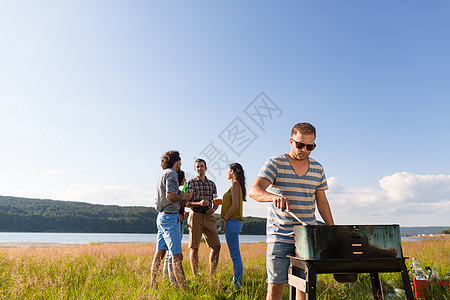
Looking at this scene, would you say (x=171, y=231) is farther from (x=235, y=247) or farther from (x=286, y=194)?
(x=286, y=194)

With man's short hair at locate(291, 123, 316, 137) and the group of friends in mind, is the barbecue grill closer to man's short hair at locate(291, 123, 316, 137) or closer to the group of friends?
the group of friends

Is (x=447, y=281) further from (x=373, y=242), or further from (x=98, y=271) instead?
(x=98, y=271)

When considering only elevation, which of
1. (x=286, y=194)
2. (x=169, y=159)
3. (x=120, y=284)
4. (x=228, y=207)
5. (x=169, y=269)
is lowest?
(x=120, y=284)

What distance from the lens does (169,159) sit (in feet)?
16.0

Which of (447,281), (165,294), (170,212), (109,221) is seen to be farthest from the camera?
(109,221)

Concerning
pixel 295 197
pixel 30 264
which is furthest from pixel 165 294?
pixel 30 264

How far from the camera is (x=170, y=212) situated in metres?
4.58

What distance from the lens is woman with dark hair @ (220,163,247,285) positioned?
510 centimetres

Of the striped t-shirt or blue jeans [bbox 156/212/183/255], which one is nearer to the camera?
the striped t-shirt

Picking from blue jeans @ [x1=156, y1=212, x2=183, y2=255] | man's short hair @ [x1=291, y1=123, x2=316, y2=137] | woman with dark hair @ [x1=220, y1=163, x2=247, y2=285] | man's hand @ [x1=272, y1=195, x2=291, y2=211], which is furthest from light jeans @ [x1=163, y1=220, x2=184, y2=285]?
man's short hair @ [x1=291, y1=123, x2=316, y2=137]

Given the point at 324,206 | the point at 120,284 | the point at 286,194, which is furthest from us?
the point at 120,284

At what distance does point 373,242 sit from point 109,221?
3294 inches

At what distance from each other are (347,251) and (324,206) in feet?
2.57

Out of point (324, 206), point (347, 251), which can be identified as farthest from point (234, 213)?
point (347, 251)
